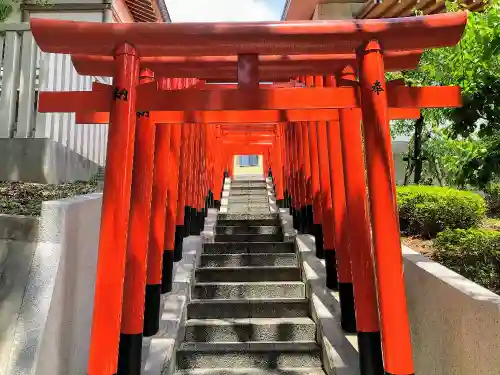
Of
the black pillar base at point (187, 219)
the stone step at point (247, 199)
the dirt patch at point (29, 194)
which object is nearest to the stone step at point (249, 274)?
the black pillar base at point (187, 219)

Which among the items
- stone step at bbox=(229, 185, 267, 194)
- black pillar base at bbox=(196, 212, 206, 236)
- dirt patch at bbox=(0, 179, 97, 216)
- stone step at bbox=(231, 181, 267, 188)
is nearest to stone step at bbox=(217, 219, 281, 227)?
black pillar base at bbox=(196, 212, 206, 236)

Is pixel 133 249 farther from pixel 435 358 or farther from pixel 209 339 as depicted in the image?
pixel 435 358

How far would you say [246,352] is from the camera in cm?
407

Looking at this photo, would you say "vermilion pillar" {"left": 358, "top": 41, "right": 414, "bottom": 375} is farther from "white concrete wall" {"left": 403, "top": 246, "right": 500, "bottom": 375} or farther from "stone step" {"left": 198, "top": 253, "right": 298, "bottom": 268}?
"stone step" {"left": 198, "top": 253, "right": 298, "bottom": 268}

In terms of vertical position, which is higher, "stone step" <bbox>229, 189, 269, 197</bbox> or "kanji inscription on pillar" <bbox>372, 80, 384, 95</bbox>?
"stone step" <bbox>229, 189, 269, 197</bbox>

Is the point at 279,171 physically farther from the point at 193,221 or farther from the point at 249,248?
the point at 249,248

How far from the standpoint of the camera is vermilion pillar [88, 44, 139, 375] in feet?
8.69

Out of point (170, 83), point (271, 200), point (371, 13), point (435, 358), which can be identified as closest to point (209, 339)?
point (435, 358)

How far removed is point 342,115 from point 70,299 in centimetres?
303

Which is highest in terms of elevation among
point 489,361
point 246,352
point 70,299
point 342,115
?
point 342,115

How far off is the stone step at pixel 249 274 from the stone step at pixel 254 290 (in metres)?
0.31

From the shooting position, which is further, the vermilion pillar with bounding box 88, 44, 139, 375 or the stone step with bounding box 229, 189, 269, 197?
the stone step with bounding box 229, 189, 269, 197

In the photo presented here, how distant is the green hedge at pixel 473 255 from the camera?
337 centimetres

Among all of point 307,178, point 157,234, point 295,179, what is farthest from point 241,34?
point 295,179
